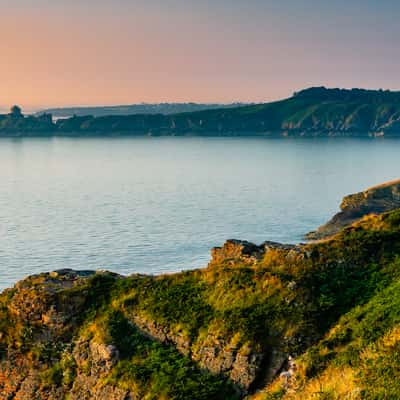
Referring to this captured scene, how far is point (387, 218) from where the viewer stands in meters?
23.1

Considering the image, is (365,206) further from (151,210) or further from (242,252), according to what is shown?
(242,252)

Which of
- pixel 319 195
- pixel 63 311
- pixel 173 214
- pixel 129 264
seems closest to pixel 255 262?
pixel 63 311

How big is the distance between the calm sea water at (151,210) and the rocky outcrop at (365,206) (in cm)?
406

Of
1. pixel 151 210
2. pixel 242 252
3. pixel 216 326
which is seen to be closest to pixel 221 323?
pixel 216 326

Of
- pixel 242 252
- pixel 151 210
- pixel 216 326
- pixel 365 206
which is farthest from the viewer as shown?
pixel 151 210

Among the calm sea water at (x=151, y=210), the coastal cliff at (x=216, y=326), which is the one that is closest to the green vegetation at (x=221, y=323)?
the coastal cliff at (x=216, y=326)

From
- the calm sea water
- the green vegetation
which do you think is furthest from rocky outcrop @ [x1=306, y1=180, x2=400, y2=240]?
the green vegetation

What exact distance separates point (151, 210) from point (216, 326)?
267ft

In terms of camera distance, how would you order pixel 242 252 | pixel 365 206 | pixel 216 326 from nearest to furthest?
pixel 216 326, pixel 242 252, pixel 365 206

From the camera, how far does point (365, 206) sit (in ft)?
261

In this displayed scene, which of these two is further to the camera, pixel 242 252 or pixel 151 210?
pixel 151 210

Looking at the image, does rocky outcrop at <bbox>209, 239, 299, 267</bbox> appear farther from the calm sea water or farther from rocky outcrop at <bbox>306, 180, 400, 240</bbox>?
rocky outcrop at <bbox>306, 180, 400, 240</bbox>

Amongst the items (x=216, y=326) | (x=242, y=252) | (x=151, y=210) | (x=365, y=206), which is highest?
(x=242, y=252)

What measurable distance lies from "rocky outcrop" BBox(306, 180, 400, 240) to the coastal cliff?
179ft
